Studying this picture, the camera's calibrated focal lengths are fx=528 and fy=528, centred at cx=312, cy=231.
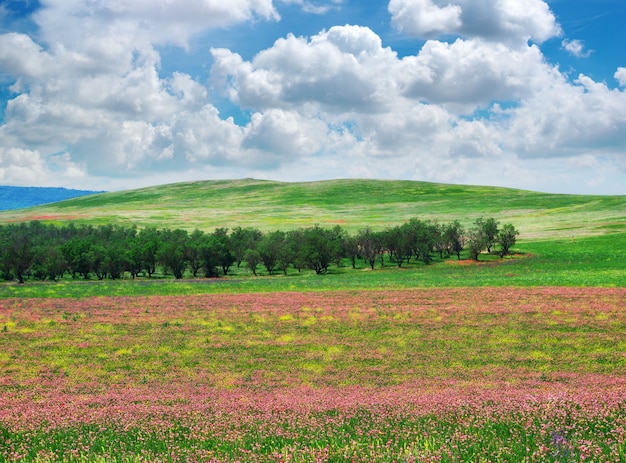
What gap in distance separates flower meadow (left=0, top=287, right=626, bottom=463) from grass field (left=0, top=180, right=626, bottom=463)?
70 mm

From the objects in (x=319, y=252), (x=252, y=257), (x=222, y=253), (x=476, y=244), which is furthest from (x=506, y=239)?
(x=222, y=253)

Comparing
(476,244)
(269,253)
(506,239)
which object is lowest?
(476,244)

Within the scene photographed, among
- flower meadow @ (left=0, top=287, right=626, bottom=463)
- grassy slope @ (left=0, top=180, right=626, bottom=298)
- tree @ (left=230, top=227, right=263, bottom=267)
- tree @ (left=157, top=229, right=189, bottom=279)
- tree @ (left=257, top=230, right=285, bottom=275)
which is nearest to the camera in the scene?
flower meadow @ (left=0, top=287, right=626, bottom=463)

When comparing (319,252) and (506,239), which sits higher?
(506,239)

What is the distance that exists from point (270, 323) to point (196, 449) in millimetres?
21893

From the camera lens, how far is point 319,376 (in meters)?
19.3

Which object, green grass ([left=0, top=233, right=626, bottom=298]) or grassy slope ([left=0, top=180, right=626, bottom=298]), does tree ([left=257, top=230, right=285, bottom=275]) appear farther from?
grassy slope ([left=0, top=180, right=626, bottom=298])

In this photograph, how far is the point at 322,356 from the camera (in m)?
22.6

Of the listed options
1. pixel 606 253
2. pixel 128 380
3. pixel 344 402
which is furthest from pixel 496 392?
pixel 606 253


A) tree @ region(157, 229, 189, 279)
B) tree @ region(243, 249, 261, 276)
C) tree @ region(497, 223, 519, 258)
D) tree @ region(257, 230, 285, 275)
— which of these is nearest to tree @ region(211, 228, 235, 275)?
tree @ region(243, 249, 261, 276)

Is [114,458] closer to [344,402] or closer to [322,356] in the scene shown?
[344,402]

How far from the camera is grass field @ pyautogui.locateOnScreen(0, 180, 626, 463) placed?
9.16m

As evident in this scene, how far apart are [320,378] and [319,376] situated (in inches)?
12.4

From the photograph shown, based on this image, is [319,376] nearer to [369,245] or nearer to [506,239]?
[369,245]
